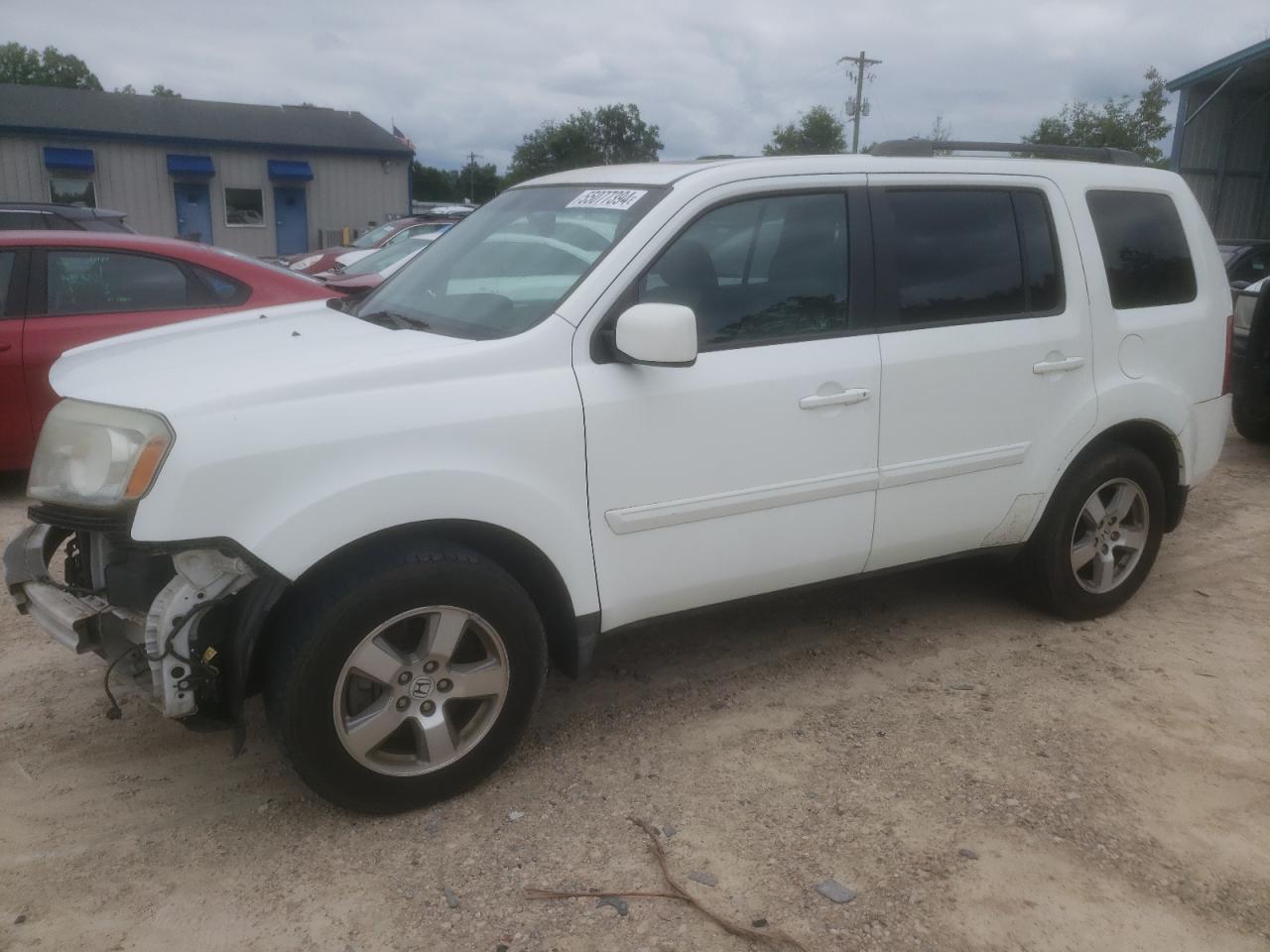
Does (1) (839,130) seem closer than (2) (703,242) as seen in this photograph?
No

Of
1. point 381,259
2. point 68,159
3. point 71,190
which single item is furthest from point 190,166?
point 381,259

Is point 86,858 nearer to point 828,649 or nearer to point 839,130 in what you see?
point 828,649

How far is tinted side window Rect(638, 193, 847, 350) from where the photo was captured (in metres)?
3.31

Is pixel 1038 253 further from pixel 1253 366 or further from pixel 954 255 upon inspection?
pixel 1253 366

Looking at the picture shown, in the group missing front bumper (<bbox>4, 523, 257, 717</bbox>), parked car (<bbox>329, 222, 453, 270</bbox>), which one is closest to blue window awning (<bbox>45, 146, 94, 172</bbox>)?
parked car (<bbox>329, 222, 453, 270</bbox>)

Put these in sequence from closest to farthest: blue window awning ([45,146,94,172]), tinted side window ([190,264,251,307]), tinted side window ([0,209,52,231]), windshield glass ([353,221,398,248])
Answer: tinted side window ([190,264,251,307])
tinted side window ([0,209,52,231])
windshield glass ([353,221,398,248])
blue window awning ([45,146,94,172])

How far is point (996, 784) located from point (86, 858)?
264 centimetres

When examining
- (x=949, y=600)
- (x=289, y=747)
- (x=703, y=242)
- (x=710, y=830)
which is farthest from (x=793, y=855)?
(x=949, y=600)

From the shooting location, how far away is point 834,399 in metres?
3.46

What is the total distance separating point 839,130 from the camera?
5478 centimetres

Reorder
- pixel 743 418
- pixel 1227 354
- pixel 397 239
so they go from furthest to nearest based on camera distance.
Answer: pixel 397 239 → pixel 1227 354 → pixel 743 418

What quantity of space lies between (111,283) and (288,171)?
80.2 feet

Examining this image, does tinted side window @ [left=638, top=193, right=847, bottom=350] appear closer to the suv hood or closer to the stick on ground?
the suv hood

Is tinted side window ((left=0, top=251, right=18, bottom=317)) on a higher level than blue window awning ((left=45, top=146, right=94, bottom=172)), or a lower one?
lower
